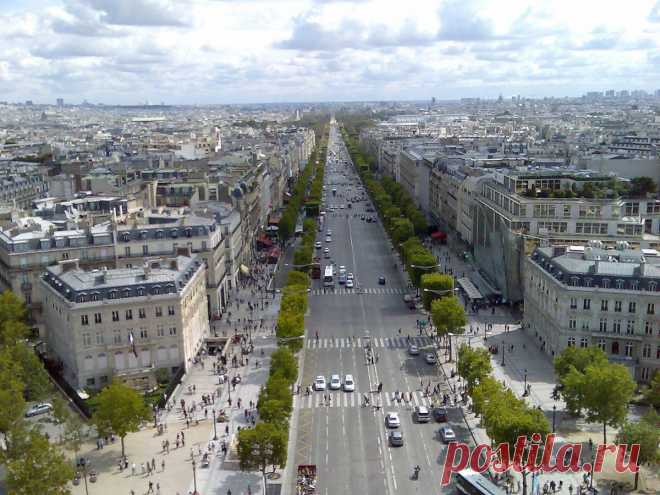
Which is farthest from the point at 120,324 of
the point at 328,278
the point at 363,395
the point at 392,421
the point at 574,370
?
the point at 328,278

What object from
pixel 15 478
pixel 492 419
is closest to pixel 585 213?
pixel 492 419

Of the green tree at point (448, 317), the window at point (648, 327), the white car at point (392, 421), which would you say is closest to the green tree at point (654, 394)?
the window at point (648, 327)

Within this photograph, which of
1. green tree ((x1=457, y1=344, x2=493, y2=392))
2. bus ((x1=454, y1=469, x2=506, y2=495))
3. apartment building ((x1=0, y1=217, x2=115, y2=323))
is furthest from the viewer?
apartment building ((x1=0, y1=217, x2=115, y2=323))

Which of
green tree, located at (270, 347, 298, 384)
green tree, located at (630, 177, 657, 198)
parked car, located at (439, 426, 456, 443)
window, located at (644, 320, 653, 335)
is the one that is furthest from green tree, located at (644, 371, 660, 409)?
green tree, located at (630, 177, 657, 198)

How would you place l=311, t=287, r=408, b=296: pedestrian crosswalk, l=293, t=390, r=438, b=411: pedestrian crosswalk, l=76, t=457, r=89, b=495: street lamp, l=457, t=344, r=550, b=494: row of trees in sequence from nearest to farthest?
l=457, t=344, r=550, b=494: row of trees < l=76, t=457, r=89, b=495: street lamp < l=293, t=390, r=438, b=411: pedestrian crosswalk < l=311, t=287, r=408, b=296: pedestrian crosswalk

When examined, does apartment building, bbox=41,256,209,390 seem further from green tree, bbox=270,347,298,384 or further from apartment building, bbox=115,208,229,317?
apartment building, bbox=115,208,229,317

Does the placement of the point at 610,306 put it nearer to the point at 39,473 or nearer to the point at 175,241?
the point at 175,241

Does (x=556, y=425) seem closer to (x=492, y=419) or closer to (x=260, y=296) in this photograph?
(x=492, y=419)
